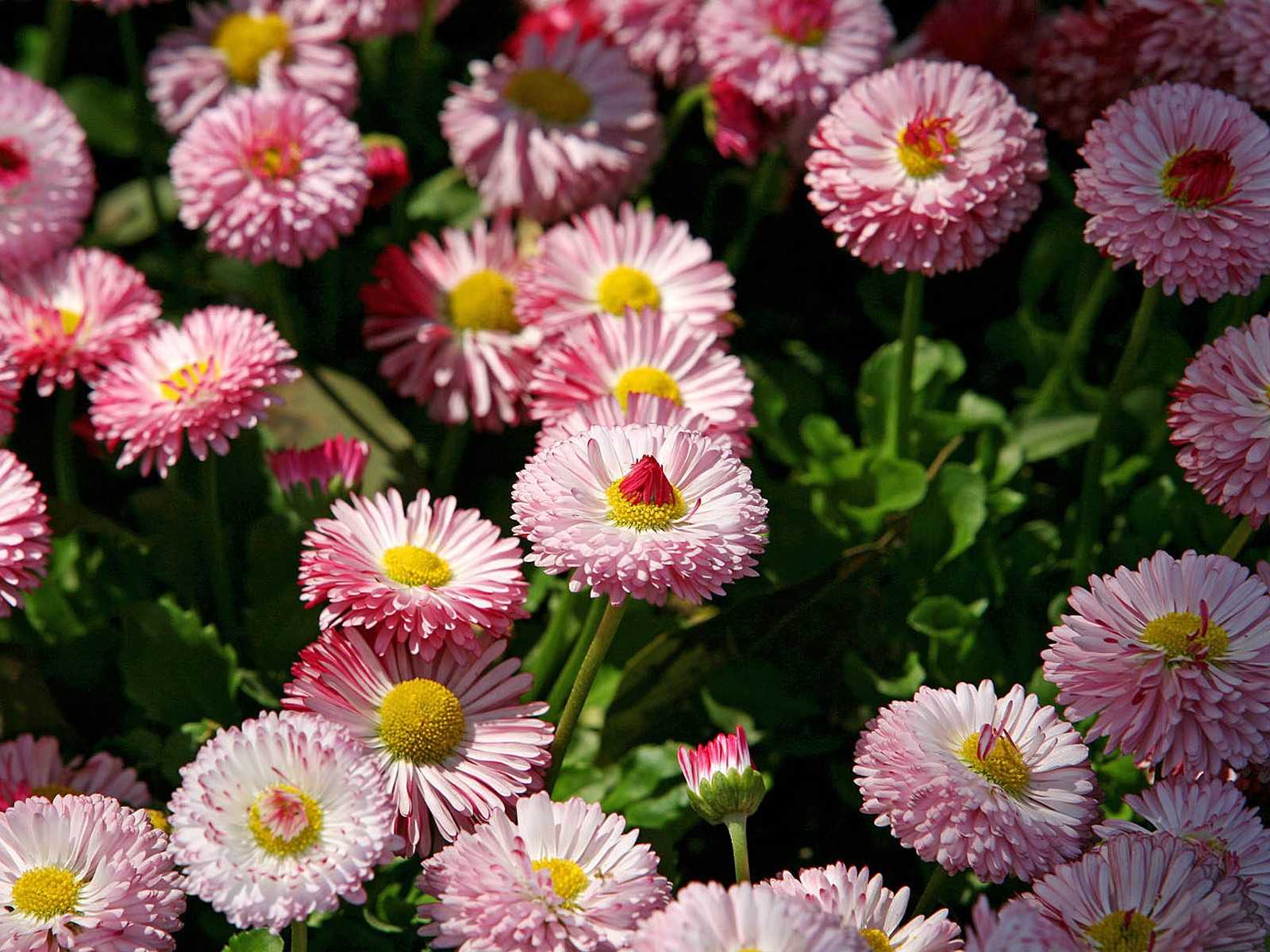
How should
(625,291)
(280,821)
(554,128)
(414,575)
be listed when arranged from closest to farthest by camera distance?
1. (280,821)
2. (414,575)
3. (625,291)
4. (554,128)

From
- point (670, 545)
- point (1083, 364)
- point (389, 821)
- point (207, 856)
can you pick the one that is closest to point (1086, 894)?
point (670, 545)

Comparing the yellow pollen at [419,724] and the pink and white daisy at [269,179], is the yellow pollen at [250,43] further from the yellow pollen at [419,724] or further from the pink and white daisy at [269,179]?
the yellow pollen at [419,724]

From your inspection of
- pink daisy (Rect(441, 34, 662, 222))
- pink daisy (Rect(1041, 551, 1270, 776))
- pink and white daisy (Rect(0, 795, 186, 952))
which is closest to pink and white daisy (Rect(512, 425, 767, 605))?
pink daisy (Rect(1041, 551, 1270, 776))

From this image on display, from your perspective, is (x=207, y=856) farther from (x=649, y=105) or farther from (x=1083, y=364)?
(x=1083, y=364)

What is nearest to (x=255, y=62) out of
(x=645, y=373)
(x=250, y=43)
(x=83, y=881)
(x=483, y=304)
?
(x=250, y=43)

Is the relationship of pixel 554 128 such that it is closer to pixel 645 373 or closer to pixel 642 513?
pixel 645 373

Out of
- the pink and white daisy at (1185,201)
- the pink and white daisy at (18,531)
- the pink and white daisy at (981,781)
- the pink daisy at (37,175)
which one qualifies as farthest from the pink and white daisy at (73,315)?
the pink and white daisy at (1185,201)

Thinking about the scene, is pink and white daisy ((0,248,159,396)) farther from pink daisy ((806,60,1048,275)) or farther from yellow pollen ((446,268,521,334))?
pink daisy ((806,60,1048,275))
